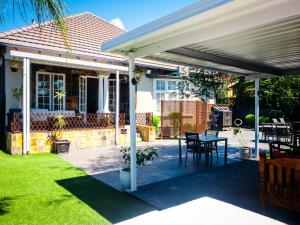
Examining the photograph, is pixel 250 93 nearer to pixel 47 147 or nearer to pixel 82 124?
pixel 82 124

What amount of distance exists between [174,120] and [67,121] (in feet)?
20.2

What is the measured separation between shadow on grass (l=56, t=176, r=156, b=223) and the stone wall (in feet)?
13.9

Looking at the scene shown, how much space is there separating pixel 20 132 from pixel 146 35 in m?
7.42

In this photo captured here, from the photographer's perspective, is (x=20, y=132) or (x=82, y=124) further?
(x=82, y=124)

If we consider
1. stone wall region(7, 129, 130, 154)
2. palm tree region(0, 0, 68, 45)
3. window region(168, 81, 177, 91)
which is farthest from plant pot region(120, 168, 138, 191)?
window region(168, 81, 177, 91)

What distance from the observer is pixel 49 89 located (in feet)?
40.6

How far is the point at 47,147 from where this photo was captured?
10359 millimetres

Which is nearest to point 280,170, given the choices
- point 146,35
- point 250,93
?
point 146,35

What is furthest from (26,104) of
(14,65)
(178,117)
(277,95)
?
(277,95)

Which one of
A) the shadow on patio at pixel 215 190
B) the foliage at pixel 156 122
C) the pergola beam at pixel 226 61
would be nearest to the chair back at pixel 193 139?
the shadow on patio at pixel 215 190

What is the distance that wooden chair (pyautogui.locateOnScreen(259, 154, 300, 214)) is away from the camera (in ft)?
12.6

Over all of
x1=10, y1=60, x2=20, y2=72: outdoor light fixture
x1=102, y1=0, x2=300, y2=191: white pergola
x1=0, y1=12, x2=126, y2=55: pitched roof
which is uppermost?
x1=0, y1=12, x2=126, y2=55: pitched roof

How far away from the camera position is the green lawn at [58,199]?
4.39m

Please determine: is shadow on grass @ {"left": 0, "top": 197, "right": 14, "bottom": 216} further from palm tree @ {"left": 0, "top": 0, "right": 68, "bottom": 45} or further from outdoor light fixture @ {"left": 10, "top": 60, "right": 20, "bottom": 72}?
outdoor light fixture @ {"left": 10, "top": 60, "right": 20, "bottom": 72}
